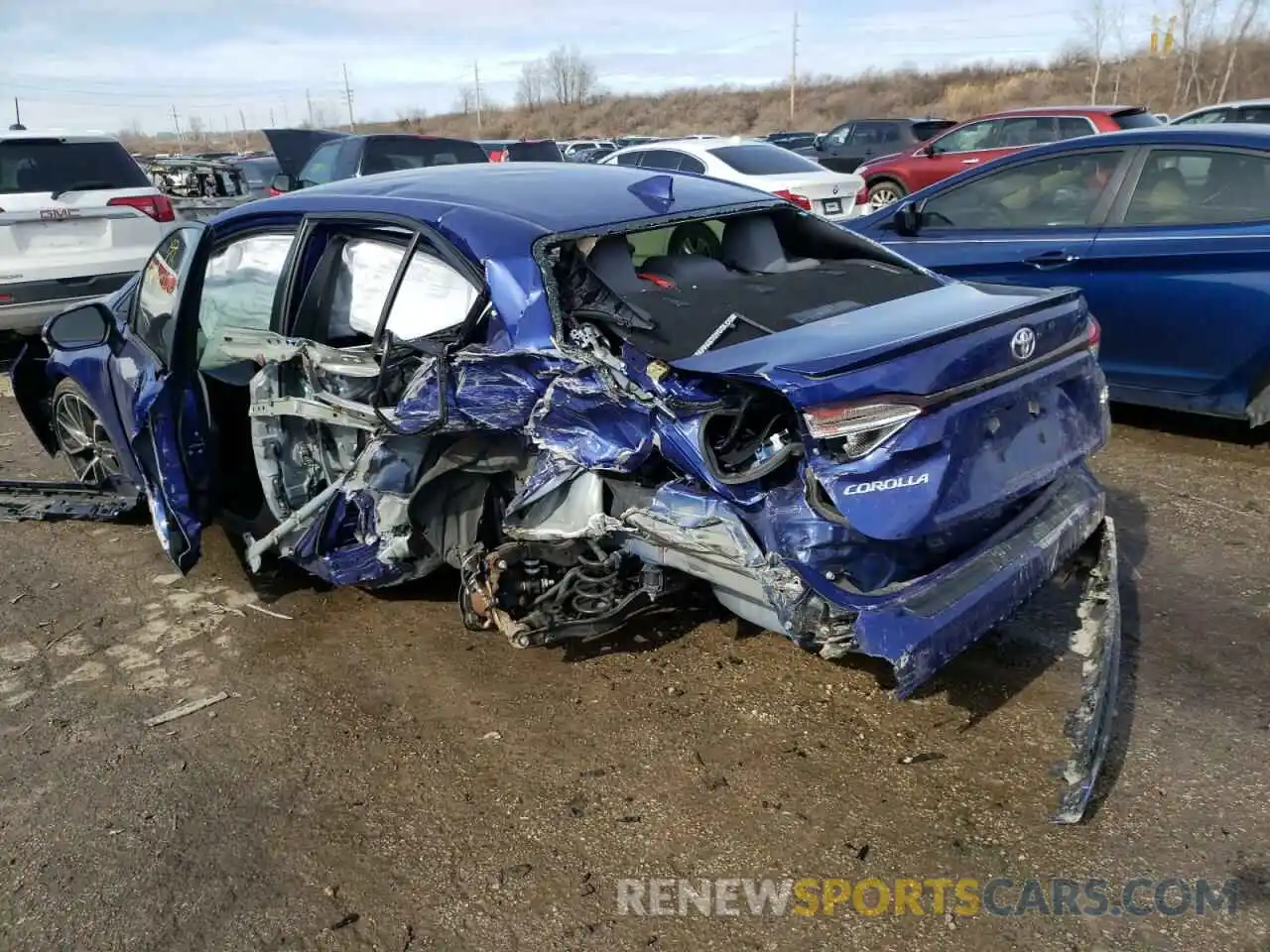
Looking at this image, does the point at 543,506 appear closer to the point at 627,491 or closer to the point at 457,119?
the point at 627,491

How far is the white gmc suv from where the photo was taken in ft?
23.9

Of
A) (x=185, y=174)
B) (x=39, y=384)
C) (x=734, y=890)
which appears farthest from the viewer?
(x=185, y=174)

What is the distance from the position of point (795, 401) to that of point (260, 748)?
1955mm

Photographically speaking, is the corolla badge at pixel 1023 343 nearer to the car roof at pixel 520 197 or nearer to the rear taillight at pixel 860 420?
the rear taillight at pixel 860 420

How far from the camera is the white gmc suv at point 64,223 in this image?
7.29 m

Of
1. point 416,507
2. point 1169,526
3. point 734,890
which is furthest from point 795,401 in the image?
point 1169,526

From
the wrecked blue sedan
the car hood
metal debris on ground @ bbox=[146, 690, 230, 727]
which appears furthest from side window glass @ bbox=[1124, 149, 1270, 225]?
the car hood

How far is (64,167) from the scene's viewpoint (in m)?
7.82

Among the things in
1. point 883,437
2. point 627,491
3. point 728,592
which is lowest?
point 728,592

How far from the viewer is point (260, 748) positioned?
2.98 meters

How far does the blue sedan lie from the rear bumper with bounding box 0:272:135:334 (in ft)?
20.2

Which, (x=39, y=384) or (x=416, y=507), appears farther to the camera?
(x=39, y=384)

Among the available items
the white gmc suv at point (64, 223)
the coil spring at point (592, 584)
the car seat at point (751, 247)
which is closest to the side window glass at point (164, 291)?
the coil spring at point (592, 584)

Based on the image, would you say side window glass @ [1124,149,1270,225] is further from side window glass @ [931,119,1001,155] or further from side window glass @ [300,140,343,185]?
side window glass @ [931,119,1001,155]
